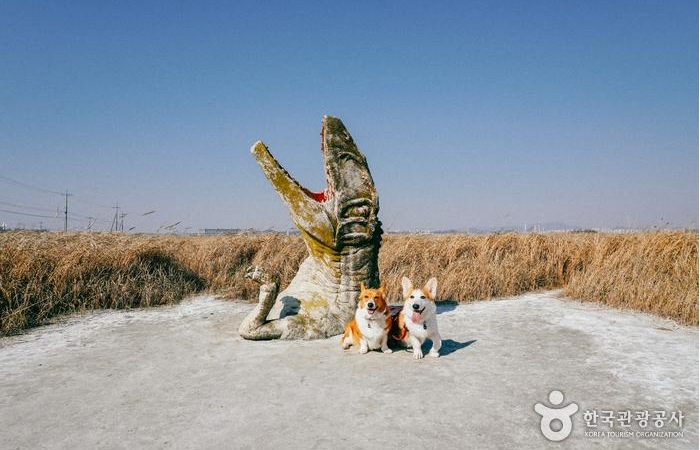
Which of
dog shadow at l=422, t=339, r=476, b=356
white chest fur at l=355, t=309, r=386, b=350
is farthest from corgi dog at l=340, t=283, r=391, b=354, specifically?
dog shadow at l=422, t=339, r=476, b=356

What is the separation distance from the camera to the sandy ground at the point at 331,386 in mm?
3264

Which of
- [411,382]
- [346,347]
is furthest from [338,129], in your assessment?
[411,382]

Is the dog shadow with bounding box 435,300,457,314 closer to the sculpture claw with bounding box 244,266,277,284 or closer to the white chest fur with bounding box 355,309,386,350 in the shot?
the white chest fur with bounding box 355,309,386,350

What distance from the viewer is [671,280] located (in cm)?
794

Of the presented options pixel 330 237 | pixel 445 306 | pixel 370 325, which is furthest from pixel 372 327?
pixel 445 306

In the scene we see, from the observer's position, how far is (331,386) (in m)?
4.18

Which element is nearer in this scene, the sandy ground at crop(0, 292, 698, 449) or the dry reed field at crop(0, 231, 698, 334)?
the sandy ground at crop(0, 292, 698, 449)

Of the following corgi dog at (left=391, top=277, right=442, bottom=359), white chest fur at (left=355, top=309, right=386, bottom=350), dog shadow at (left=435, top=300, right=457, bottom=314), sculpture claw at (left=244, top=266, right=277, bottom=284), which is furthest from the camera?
dog shadow at (left=435, top=300, right=457, bottom=314)

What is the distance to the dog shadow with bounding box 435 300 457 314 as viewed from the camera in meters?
7.70

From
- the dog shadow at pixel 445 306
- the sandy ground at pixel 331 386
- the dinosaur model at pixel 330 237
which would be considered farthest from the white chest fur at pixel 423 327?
Answer: the dog shadow at pixel 445 306

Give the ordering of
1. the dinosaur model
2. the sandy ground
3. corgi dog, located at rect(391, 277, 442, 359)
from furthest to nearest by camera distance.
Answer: the dinosaur model → corgi dog, located at rect(391, 277, 442, 359) → the sandy ground

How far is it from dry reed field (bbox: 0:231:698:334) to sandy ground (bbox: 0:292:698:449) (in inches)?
34.8

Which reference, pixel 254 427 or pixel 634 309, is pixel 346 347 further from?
pixel 634 309

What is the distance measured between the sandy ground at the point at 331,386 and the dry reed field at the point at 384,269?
884 mm
